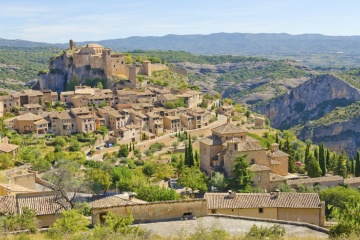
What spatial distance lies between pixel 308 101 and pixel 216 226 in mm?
135482

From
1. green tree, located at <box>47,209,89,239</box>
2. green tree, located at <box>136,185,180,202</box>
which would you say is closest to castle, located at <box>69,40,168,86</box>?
green tree, located at <box>136,185,180,202</box>

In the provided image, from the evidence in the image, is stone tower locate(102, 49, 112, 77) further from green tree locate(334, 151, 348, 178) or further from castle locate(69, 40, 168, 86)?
green tree locate(334, 151, 348, 178)

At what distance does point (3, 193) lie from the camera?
27062mm

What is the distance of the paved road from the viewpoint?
17938 mm

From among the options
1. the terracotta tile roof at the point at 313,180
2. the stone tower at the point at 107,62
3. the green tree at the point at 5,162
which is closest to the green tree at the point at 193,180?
the terracotta tile roof at the point at 313,180

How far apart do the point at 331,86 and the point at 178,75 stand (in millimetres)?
63955

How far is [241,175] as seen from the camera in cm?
3659

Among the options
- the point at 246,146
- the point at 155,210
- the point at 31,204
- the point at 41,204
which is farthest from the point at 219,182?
the point at 155,210

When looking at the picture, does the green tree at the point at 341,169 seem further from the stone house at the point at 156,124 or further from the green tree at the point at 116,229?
the green tree at the point at 116,229

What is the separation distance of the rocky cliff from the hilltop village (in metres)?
43.7

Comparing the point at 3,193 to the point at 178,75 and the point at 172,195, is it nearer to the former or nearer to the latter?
the point at 172,195

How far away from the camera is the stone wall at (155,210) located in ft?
63.0

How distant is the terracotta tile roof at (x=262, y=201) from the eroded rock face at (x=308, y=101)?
371ft

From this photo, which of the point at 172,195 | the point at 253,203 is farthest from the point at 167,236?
the point at 172,195
